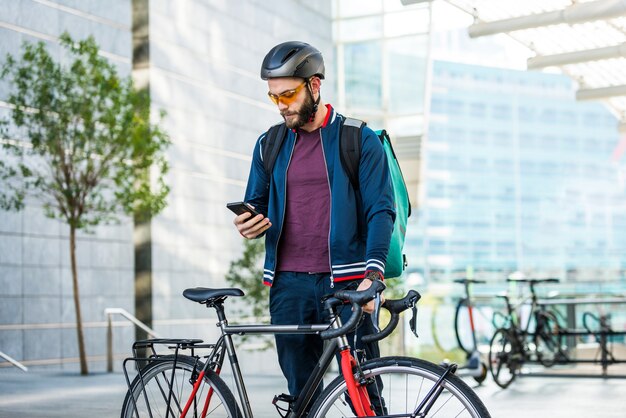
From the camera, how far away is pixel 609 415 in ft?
21.5

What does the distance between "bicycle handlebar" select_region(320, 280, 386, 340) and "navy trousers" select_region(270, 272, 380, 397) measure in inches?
10.3

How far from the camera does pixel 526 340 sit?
1037cm

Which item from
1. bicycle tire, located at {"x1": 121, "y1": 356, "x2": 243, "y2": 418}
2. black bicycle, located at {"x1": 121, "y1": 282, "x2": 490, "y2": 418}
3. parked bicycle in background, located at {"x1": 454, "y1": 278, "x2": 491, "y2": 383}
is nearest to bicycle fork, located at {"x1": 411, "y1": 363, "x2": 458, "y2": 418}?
black bicycle, located at {"x1": 121, "y1": 282, "x2": 490, "y2": 418}

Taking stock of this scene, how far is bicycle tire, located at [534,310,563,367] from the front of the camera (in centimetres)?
1053

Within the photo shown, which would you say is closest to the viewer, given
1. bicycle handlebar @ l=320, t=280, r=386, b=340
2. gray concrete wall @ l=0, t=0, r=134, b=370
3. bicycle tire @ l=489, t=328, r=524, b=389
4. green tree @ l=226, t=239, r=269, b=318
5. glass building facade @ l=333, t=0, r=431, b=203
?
bicycle handlebar @ l=320, t=280, r=386, b=340

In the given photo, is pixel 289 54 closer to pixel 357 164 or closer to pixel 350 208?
pixel 357 164

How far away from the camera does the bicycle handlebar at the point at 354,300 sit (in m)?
2.87

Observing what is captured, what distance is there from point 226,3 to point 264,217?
51.0 feet

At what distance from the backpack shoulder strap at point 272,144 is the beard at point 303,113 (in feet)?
0.37

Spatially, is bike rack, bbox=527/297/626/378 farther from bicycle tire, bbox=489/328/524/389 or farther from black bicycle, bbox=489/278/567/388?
bicycle tire, bbox=489/328/524/389

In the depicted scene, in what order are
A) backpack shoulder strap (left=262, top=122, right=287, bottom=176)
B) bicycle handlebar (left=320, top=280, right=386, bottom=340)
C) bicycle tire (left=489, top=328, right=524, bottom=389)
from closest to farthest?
bicycle handlebar (left=320, top=280, right=386, bottom=340), backpack shoulder strap (left=262, top=122, right=287, bottom=176), bicycle tire (left=489, top=328, right=524, bottom=389)

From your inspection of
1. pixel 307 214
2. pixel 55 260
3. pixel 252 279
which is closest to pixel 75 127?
pixel 55 260

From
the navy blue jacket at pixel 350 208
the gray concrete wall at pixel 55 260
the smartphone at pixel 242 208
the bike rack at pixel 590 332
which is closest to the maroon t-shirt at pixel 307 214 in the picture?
the navy blue jacket at pixel 350 208

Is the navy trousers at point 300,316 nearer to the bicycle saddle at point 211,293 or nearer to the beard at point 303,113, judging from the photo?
the bicycle saddle at point 211,293
